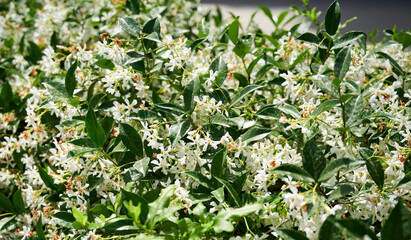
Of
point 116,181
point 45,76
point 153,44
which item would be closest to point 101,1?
point 45,76

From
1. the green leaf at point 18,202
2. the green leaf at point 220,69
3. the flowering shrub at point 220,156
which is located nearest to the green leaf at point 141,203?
the flowering shrub at point 220,156

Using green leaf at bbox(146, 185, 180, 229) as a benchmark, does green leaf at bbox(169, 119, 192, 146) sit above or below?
above

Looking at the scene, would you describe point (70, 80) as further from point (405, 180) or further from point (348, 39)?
point (405, 180)

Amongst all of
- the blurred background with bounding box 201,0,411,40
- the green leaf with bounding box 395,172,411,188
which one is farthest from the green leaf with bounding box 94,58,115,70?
the blurred background with bounding box 201,0,411,40

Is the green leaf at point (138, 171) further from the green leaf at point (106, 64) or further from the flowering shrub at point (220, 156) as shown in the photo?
the green leaf at point (106, 64)

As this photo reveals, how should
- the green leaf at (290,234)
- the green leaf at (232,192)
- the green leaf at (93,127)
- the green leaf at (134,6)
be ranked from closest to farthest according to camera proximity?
the green leaf at (290,234)
the green leaf at (232,192)
the green leaf at (93,127)
the green leaf at (134,6)

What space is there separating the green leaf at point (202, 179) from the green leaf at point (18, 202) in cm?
61

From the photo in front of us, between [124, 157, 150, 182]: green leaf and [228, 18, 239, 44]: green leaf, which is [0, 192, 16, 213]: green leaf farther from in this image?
[228, 18, 239, 44]: green leaf

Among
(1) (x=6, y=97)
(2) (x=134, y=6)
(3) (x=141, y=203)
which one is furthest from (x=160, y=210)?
(2) (x=134, y=6)

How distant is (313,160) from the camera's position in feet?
2.44

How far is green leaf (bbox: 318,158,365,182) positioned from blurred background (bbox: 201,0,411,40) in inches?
136

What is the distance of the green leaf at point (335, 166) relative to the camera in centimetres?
73

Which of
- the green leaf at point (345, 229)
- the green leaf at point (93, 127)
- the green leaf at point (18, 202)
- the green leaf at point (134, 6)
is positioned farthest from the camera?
the green leaf at point (134, 6)

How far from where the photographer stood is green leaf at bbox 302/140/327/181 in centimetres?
74
